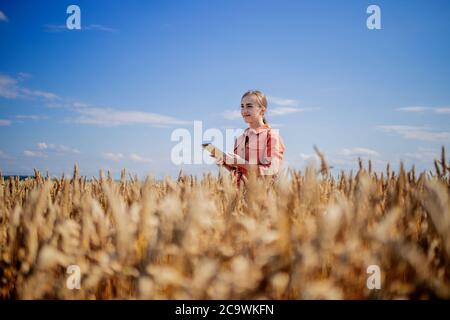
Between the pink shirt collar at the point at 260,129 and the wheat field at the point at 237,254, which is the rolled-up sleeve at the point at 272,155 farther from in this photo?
the wheat field at the point at 237,254

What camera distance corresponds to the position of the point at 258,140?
3727 mm

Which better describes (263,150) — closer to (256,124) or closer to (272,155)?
(272,155)

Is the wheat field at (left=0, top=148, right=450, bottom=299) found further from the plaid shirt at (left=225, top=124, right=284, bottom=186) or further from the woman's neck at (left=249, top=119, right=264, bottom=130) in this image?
the woman's neck at (left=249, top=119, right=264, bottom=130)

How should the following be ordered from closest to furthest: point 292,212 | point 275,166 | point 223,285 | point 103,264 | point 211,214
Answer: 1. point 223,285
2. point 103,264
3. point 292,212
4. point 211,214
5. point 275,166

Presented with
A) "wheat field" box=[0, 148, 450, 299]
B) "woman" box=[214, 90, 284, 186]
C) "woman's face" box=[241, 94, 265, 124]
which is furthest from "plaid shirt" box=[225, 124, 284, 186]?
"wheat field" box=[0, 148, 450, 299]

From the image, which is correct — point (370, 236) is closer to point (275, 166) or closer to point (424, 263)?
point (424, 263)

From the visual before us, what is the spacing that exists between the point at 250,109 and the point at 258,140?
382 millimetres

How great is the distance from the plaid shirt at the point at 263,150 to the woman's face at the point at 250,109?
13cm

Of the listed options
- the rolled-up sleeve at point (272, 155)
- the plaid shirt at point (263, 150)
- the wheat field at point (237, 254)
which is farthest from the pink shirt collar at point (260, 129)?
the wheat field at point (237, 254)

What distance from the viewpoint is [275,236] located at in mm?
964

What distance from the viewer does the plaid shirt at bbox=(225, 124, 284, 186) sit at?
11.4 ft
